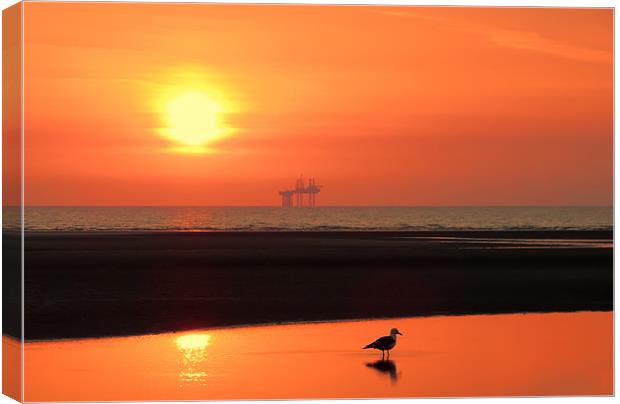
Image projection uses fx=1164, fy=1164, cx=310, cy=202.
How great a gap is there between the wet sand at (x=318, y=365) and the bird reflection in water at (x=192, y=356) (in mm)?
13

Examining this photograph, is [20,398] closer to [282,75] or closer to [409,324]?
[282,75]

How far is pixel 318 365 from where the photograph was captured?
561 inches

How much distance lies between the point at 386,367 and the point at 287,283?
12.9 meters

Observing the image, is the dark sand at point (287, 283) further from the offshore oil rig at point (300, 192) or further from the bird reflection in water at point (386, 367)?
the bird reflection in water at point (386, 367)

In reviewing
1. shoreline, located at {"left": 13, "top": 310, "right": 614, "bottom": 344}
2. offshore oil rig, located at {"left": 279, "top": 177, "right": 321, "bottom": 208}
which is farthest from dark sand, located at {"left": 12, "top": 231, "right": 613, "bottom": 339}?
offshore oil rig, located at {"left": 279, "top": 177, "right": 321, "bottom": 208}

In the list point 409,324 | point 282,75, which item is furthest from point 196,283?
point 282,75

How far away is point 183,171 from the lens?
16578 millimetres

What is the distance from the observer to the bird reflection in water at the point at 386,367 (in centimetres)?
1393

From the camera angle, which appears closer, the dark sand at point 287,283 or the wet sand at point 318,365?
the wet sand at point 318,365

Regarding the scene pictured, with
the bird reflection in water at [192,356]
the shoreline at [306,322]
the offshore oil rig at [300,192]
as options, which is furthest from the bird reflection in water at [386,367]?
the shoreline at [306,322]

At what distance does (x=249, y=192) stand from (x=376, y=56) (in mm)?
3201

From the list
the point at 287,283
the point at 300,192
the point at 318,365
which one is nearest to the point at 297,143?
the point at 300,192

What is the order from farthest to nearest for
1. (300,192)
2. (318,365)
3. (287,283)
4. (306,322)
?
(287,283)
(306,322)
(300,192)
(318,365)

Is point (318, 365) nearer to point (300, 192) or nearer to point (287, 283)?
point (300, 192)
